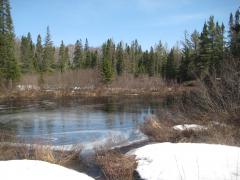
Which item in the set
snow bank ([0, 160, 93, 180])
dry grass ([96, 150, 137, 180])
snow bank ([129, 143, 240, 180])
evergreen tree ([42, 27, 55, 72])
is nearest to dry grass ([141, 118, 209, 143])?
snow bank ([129, 143, 240, 180])

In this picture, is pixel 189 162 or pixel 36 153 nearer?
pixel 189 162

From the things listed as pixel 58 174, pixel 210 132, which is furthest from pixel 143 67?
pixel 58 174

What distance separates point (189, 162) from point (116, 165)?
2.43 metres

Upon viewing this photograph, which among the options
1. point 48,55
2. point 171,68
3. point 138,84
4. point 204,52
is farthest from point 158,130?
point 48,55

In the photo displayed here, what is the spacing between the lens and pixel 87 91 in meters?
52.2

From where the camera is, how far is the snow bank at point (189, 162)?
9.09 meters

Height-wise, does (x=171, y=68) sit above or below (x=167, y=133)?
above

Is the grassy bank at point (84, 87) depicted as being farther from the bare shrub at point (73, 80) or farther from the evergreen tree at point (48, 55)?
the evergreen tree at point (48, 55)

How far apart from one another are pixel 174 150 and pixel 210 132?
3.41 metres

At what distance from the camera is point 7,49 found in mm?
50969

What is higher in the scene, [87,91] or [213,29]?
[213,29]

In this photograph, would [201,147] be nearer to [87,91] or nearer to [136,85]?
[87,91]

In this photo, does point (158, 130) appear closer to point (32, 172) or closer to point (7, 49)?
point (32, 172)

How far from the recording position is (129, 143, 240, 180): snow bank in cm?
909
